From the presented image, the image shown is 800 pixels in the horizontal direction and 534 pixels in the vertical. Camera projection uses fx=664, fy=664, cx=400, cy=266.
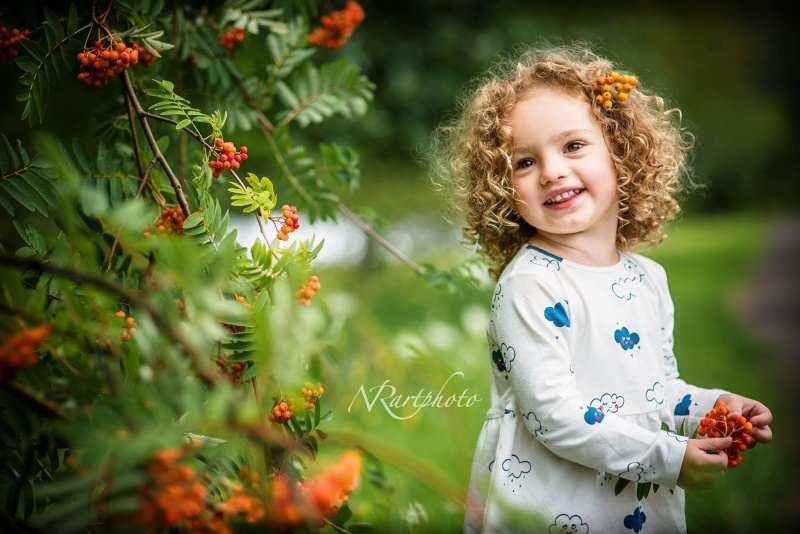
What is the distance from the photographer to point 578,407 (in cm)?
134

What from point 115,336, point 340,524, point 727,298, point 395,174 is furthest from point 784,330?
point 115,336

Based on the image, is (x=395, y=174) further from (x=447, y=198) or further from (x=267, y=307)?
(x=267, y=307)

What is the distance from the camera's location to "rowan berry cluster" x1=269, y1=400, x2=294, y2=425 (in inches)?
47.6

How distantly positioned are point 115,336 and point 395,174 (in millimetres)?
4074

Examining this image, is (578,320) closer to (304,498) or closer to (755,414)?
(755,414)

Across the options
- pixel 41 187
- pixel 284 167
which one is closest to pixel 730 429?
pixel 284 167

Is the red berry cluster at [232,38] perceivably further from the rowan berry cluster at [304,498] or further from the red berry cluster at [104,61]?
the rowan berry cluster at [304,498]

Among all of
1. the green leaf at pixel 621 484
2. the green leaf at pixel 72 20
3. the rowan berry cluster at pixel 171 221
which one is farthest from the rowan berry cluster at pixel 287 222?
the green leaf at pixel 621 484

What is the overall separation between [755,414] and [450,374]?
868 mm

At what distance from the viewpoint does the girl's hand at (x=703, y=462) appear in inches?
51.7

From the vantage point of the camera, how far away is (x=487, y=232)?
67.0 inches

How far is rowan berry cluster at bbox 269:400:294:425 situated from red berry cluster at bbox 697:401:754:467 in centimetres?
86

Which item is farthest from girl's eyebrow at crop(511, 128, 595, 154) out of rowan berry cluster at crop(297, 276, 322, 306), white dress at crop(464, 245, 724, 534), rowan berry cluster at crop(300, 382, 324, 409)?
rowan berry cluster at crop(300, 382, 324, 409)

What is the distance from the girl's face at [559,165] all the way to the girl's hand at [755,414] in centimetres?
51
